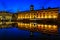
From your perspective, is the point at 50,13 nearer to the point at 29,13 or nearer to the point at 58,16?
the point at 58,16

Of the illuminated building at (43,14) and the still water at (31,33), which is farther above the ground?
the illuminated building at (43,14)

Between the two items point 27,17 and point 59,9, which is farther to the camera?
point 27,17

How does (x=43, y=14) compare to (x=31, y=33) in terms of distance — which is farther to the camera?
(x=43, y=14)

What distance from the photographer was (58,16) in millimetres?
48125

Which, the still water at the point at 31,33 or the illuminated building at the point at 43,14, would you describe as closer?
the still water at the point at 31,33

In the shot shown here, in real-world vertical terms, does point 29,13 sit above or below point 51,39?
above

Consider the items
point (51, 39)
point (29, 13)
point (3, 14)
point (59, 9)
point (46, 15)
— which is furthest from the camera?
point (3, 14)

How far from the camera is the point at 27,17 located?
2485 inches

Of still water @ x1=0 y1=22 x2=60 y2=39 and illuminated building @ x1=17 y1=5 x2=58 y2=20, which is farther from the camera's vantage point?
illuminated building @ x1=17 y1=5 x2=58 y2=20

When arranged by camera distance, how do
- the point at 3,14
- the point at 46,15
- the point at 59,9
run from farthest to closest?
the point at 3,14 → the point at 46,15 → the point at 59,9

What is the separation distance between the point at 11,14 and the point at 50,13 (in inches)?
1313

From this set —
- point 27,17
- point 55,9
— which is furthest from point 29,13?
point 55,9

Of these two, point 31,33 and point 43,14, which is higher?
point 43,14

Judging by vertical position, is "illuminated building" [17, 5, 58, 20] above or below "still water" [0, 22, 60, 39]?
above
